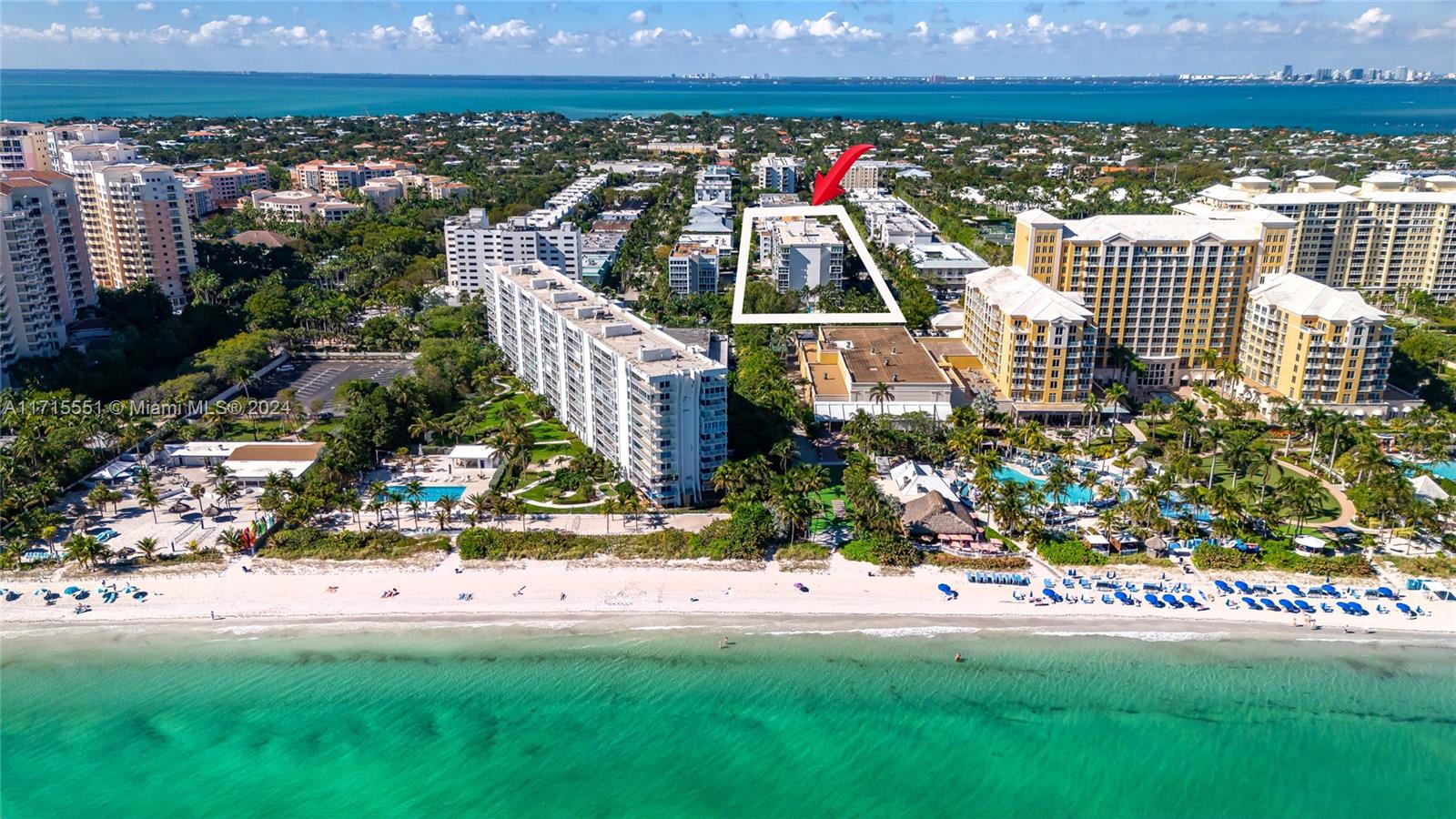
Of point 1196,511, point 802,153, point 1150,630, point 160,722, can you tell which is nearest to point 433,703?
point 160,722

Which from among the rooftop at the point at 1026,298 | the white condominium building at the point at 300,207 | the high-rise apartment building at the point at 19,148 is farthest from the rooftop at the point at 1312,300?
the high-rise apartment building at the point at 19,148

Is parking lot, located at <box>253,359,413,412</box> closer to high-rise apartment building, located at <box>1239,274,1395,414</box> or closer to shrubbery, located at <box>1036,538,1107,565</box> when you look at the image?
shrubbery, located at <box>1036,538,1107,565</box>

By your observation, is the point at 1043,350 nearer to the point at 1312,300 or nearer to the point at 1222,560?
the point at 1312,300

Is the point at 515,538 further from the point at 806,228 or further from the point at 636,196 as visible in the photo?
the point at 636,196

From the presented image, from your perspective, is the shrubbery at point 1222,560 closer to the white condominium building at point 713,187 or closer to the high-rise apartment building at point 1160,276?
the high-rise apartment building at point 1160,276

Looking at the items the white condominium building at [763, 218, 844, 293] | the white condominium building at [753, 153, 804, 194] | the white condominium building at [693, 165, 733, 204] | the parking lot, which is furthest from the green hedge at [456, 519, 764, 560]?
the white condominium building at [753, 153, 804, 194]

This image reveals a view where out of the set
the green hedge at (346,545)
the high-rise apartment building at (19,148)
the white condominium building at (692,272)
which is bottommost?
the green hedge at (346,545)
